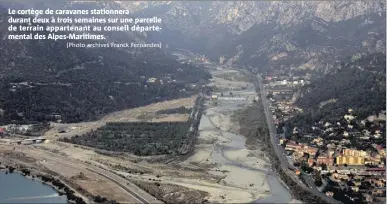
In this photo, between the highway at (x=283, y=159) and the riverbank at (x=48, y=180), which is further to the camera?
the highway at (x=283, y=159)

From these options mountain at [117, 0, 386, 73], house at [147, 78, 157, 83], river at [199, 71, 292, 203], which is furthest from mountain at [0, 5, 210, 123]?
mountain at [117, 0, 386, 73]

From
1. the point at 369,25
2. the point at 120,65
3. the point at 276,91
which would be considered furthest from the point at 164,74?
the point at 369,25

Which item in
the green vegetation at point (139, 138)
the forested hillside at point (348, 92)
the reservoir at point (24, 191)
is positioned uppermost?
the forested hillside at point (348, 92)

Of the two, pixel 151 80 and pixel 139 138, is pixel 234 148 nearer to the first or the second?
pixel 139 138

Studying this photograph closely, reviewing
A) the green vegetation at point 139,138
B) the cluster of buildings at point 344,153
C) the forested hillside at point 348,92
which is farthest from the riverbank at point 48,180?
the forested hillside at point 348,92

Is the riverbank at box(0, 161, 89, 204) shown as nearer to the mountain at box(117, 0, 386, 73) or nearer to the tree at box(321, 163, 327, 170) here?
the tree at box(321, 163, 327, 170)

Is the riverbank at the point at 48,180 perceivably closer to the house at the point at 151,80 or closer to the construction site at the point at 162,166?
the construction site at the point at 162,166

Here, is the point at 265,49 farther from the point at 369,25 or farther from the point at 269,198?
the point at 269,198
